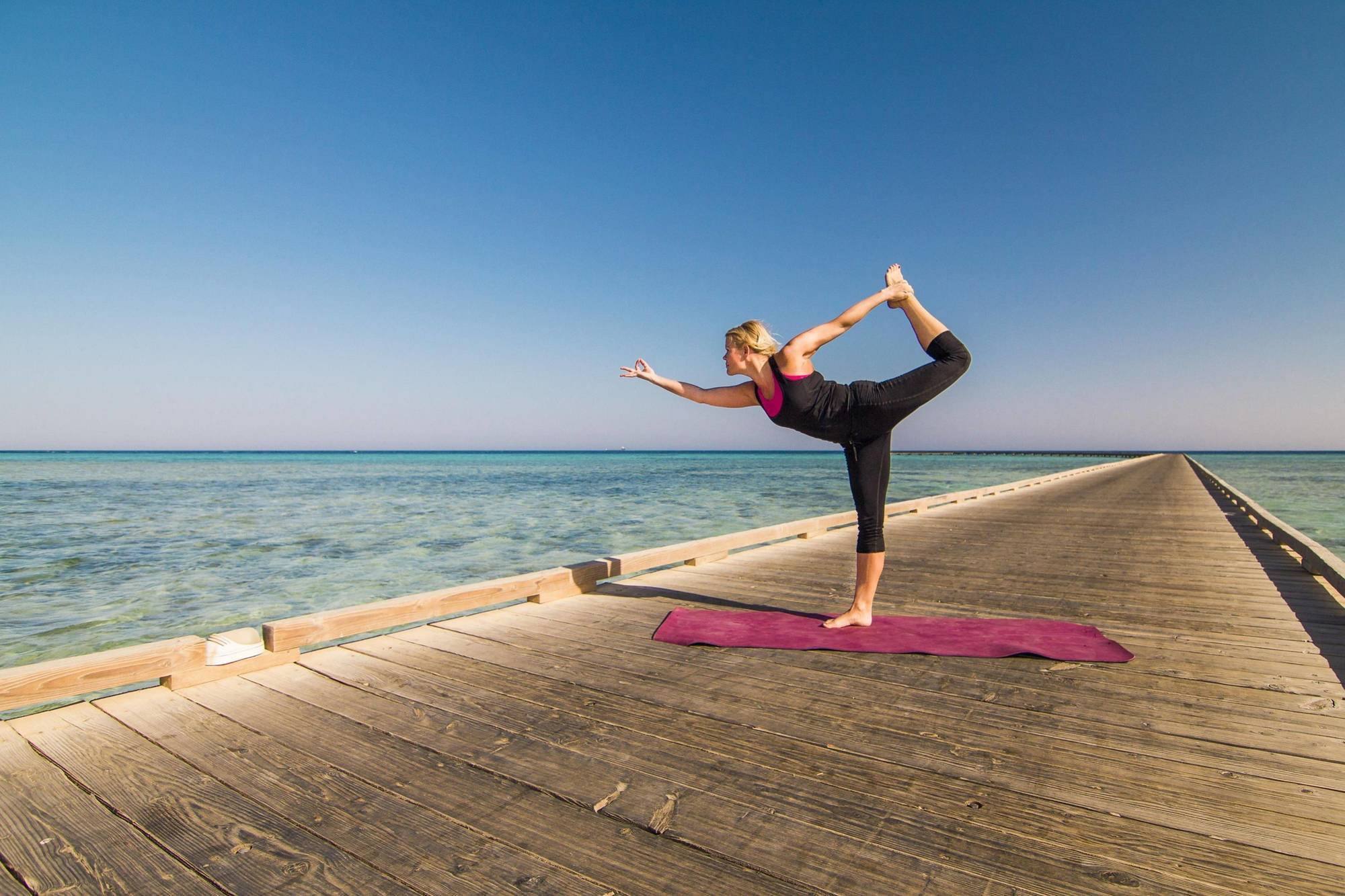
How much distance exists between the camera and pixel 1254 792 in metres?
2.09

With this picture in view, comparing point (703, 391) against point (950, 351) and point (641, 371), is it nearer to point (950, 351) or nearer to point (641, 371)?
point (641, 371)

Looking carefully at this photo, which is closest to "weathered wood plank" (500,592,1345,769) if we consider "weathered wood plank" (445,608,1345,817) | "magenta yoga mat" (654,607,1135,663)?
"weathered wood plank" (445,608,1345,817)

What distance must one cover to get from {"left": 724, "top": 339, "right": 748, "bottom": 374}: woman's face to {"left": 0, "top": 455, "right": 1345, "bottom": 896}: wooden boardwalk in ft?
5.39

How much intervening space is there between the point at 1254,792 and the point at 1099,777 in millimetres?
446

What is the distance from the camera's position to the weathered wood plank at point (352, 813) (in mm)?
1672

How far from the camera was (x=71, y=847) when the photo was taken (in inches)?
70.7

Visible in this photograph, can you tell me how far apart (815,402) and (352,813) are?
112 inches

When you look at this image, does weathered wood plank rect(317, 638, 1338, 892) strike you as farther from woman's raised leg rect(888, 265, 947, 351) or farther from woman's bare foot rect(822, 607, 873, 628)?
woman's raised leg rect(888, 265, 947, 351)

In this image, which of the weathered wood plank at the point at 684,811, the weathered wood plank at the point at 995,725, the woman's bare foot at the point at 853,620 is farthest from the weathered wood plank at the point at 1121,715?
the weathered wood plank at the point at 684,811

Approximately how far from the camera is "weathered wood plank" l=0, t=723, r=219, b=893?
1649mm

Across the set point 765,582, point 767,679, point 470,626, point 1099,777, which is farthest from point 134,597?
point 1099,777

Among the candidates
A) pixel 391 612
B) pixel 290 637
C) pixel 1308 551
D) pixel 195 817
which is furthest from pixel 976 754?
pixel 1308 551

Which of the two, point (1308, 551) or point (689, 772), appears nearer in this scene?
point (689, 772)

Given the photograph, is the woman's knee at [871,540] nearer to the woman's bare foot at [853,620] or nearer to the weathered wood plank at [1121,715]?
the woman's bare foot at [853,620]
